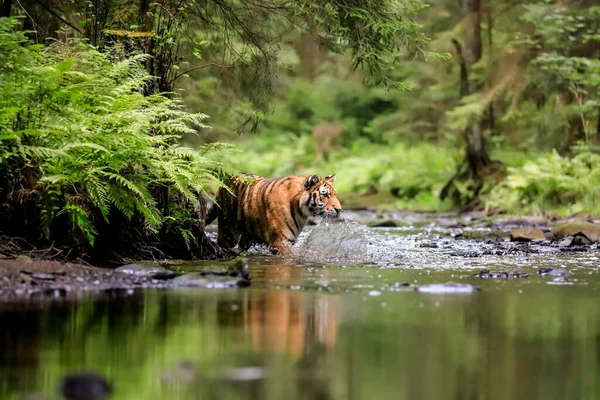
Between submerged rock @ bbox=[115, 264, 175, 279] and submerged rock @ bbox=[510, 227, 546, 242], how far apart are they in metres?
6.57

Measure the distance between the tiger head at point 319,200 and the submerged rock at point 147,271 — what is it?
10.5ft

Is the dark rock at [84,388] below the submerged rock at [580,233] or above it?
below

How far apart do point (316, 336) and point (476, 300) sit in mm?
2059

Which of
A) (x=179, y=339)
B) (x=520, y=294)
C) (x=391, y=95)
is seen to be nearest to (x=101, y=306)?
(x=179, y=339)

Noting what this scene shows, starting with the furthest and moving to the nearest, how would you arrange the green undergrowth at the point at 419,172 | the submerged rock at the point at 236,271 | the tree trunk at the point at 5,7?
the green undergrowth at the point at 419,172
the tree trunk at the point at 5,7
the submerged rock at the point at 236,271

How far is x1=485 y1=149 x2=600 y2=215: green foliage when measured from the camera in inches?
698

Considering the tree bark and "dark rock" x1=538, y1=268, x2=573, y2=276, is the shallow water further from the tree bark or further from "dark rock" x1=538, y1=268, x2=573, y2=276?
the tree bark

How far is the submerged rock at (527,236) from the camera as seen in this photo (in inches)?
517

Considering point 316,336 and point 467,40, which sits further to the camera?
point 467,40

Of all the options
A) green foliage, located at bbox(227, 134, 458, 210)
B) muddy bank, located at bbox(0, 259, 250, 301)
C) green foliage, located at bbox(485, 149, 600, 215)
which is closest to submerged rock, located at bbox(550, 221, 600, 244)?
green foliage, located at bbox(485, 149, 600, 215)

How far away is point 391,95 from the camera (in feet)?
107

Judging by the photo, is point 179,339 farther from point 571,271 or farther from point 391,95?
point 391,95

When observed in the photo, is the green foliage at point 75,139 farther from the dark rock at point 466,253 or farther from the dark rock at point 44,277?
the dark rock at point 466,253

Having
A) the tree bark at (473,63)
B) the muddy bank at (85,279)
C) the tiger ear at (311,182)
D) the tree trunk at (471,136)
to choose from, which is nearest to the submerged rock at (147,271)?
the muddy bank at (85,279)
